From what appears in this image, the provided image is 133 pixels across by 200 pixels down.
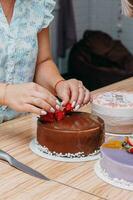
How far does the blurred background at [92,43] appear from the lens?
416 cm

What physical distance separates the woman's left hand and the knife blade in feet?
0.92

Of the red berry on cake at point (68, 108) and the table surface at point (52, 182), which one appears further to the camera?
the red berry on cake at point (68, 108)

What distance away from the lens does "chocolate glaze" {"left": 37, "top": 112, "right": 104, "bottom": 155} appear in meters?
1.05

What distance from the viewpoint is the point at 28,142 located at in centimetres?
118

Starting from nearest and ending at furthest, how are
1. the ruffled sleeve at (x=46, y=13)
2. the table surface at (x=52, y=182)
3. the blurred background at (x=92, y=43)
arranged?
the table surface at (x=52, y=182), the ruffled sleeve at (x=46, y=13), the blurred background at (x=92, y=43)

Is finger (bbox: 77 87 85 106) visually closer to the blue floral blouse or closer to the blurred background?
the blue floral blouse

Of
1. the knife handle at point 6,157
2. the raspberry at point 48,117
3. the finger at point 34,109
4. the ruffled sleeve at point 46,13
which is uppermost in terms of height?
the ruffled sleeve at point 46,13

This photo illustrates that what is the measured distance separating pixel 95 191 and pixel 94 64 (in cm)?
341

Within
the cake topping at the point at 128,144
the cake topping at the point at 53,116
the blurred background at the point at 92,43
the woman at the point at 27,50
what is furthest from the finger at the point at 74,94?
the blurred background at the point at 92,43

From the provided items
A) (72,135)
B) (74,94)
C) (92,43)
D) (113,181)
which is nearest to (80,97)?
A: (74,94)

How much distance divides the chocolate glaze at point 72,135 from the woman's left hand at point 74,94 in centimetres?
17

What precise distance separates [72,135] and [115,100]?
295 mm

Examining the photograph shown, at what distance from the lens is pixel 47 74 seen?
5.37 ft

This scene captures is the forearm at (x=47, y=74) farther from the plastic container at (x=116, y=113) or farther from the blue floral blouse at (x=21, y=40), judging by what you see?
the plastic container at (x=116, y=113)
